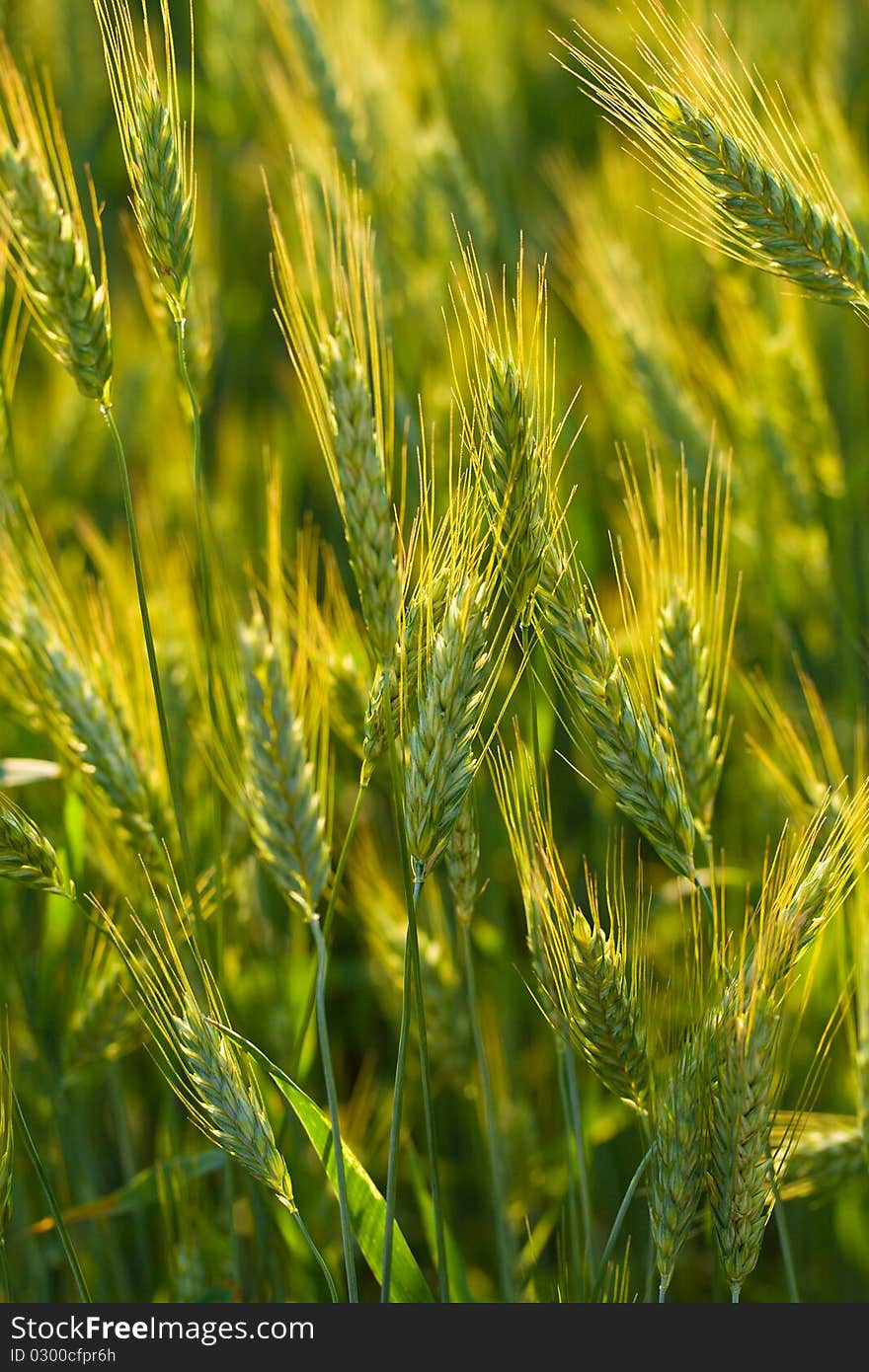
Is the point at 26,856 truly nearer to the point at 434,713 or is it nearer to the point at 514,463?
the point at 434,713

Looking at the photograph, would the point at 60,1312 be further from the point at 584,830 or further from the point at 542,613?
the point at 584,830

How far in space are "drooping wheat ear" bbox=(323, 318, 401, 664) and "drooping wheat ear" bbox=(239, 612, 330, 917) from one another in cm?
16

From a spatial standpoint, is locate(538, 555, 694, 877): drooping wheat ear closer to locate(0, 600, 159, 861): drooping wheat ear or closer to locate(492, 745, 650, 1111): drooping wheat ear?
locate(492, 745, 650, 1111): drooping wheat ear

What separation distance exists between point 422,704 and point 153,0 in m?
3.20

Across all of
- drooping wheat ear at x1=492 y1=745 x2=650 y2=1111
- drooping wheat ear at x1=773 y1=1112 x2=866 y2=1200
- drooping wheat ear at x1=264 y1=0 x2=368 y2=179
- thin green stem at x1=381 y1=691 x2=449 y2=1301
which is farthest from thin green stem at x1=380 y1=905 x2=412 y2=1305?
drooping wheat ear at x1=264 y1=0 x2=368 y2=179

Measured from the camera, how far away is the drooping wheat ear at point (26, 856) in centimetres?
98

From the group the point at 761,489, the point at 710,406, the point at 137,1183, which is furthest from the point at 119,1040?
the point at 710,406

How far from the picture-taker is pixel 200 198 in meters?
2.53

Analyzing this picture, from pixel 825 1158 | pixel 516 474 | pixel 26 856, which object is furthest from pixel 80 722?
pixel 825 1158

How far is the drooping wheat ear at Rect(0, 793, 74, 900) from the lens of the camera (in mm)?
982

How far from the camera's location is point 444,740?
3.02 ft

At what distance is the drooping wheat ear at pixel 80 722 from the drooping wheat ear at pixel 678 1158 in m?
0.55

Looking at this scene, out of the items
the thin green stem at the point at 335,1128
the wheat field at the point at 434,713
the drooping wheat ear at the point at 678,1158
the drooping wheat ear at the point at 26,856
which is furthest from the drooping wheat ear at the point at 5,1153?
the drooping wheat ear at the point at 678,1158

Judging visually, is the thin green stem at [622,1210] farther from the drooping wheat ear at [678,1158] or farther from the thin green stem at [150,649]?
the thin green stem at [150,649]
